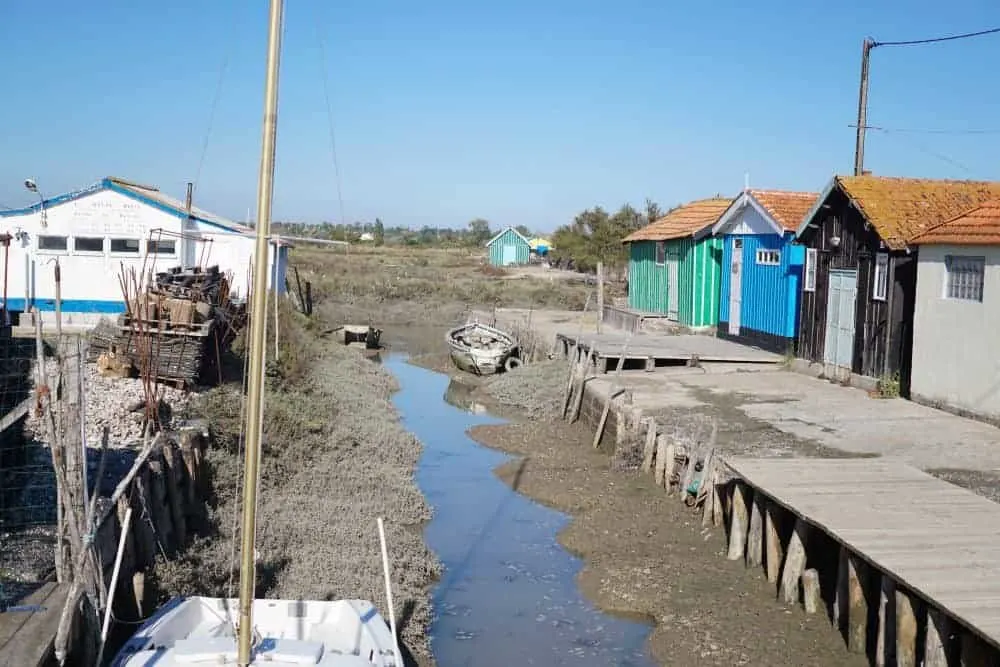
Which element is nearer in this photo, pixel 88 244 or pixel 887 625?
pixel 887 625

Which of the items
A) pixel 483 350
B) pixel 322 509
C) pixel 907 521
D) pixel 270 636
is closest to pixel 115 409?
pixel 322 509

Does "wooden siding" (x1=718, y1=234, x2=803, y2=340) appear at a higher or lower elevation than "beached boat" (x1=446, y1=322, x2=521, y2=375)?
higher

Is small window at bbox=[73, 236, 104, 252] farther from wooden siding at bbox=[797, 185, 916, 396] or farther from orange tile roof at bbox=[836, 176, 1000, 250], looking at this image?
orange tile roof at bbox=[836, 176, 1000, 250]

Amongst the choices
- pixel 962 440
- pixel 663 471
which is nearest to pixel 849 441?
pixel 962 440

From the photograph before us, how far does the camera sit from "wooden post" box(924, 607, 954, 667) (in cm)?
730

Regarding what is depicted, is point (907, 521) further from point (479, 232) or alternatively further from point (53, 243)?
point (479, 232)

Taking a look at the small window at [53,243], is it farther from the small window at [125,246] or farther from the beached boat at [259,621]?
the beached boat at [259,621]

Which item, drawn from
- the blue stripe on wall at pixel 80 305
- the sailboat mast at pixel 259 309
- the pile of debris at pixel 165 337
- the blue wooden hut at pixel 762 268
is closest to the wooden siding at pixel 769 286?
the blue wooden hut at pixel 762 268

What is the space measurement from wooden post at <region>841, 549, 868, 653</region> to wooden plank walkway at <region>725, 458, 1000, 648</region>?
12.4 inches

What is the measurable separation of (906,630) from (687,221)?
24045mm

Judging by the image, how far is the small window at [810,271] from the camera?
21.4 meters

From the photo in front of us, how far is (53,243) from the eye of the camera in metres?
24.7

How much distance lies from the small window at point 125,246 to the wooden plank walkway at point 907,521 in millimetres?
18125

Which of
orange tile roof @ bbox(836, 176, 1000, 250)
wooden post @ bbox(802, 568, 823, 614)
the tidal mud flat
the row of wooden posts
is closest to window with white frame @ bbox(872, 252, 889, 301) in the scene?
orange tile roof @ bbox(836, 176, 1000, 250)
